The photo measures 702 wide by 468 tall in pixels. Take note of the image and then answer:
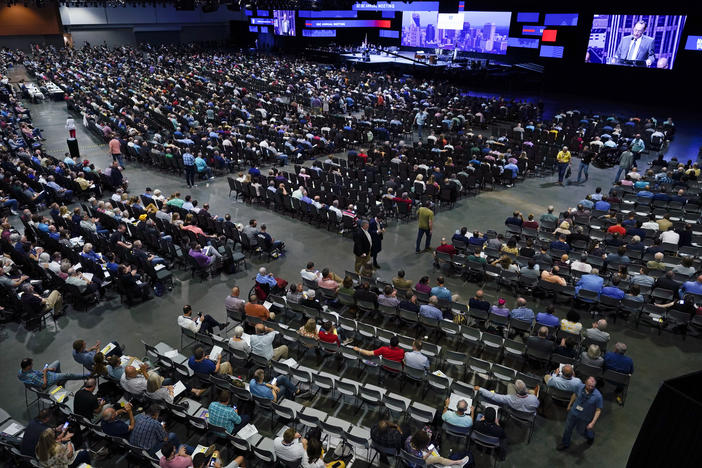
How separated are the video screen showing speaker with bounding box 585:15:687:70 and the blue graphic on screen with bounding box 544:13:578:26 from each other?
1840mm

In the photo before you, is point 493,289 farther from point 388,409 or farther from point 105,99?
point 105,99

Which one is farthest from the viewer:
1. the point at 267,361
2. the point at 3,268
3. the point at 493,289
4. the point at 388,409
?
the point at 493,289

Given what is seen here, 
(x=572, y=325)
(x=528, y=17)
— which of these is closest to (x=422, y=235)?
(x=572, y=325)

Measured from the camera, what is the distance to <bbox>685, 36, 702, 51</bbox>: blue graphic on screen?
2612 cm

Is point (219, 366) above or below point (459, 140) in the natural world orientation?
below

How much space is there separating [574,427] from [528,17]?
3481 centimetres

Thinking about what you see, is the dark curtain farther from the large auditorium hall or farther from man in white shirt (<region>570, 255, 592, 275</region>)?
man in white shirt (<region>570, 255, 592, 275</region>)

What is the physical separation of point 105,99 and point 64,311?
23458 mm

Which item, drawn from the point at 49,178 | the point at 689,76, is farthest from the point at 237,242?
the point at 689,76

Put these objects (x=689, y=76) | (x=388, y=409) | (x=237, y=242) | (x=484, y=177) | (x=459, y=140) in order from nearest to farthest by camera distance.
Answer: (x=388, y=409) < (x=237, y=242) < (x=484, y=177) < (x=459, y=140) < (x=689, y=76)

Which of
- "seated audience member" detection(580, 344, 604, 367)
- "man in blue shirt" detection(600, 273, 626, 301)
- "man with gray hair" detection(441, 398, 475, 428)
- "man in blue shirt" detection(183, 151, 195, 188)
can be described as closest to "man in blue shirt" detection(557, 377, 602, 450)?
"seated audience member" detection(580, 344, 604, 367)

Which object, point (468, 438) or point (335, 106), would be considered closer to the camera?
point (468, 438)

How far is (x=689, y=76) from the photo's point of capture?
28172mm

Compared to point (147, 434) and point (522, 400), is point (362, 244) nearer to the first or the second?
point (522, 400)
